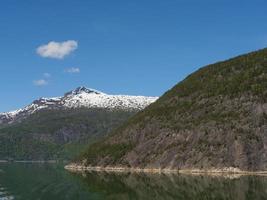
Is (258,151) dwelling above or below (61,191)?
above

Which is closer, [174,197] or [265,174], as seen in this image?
[174,197]

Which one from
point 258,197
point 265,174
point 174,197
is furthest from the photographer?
point 265,174

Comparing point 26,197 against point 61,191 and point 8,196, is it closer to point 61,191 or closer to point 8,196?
point 8,196

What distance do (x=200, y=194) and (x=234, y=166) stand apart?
85.3m

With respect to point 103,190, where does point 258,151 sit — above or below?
above

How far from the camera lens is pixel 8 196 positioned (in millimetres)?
124812

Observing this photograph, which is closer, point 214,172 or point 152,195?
point 152,195

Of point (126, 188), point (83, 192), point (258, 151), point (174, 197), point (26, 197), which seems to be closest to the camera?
point (174, 197)

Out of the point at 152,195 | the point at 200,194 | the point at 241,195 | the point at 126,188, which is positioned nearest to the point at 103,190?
the point at 126,188

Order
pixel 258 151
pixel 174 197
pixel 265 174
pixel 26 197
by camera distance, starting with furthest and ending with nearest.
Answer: pixel 258 151
pixel 265 174
pixel 26 197
pixel 174 197

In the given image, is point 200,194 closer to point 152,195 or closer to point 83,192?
point 152,195

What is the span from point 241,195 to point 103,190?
42821 mm

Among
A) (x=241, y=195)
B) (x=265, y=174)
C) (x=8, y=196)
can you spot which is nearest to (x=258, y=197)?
(x=241, y=195)

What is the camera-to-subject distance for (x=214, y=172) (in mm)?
197000
